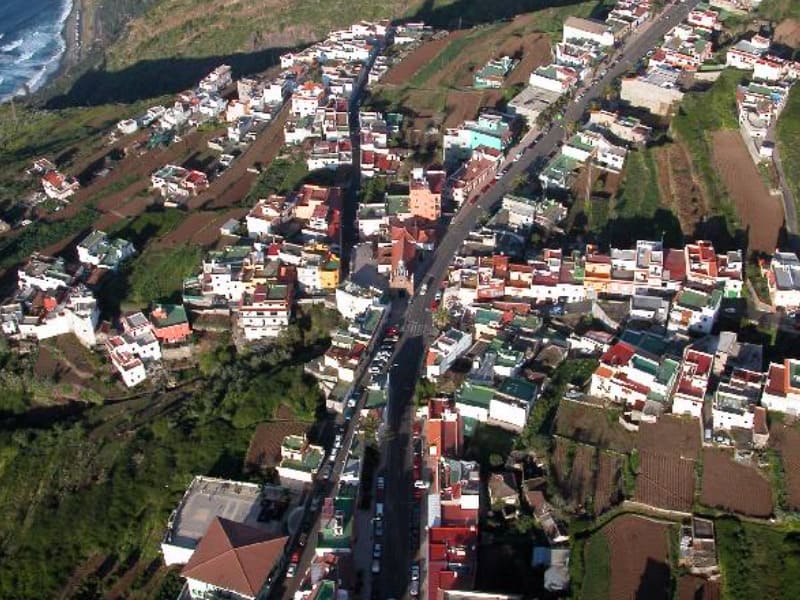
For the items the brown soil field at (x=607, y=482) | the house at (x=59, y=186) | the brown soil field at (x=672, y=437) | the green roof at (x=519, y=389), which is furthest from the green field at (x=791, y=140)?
the house at (x=59, y=186)

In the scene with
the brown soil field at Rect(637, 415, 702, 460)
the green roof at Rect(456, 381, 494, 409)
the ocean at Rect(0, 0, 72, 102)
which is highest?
the green roof at Rect(456, 381, 494, 409)

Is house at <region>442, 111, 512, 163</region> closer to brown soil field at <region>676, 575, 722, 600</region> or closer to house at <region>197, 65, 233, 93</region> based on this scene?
house at <region>197, 65, 233, 93</region>

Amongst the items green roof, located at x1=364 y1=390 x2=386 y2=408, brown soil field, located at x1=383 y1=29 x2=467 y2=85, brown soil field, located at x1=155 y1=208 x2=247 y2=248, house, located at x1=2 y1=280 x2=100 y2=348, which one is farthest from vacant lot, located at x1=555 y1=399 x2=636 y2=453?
brown soil field, located at x1=383 y1=29 x2=467 y2=85

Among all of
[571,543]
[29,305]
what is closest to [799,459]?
[571,543]

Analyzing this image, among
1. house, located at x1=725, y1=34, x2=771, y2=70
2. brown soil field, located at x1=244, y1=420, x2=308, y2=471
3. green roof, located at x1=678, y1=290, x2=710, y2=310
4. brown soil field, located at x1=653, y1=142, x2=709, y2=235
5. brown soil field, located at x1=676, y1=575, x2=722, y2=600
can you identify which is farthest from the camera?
house, located at x1=725, y1=34, x2=771, y2=70

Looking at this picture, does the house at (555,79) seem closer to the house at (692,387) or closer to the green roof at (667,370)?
the green roof at (667,370)

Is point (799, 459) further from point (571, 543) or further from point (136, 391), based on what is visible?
point (136, 391)

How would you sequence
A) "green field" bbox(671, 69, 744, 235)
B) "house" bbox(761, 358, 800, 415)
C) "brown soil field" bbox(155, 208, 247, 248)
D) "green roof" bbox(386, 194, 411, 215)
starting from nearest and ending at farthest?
"house" bbox(761, 358, 800, 415)
"green field" bbox(671, 69, 744, 235)
"green roof" bbox(386, 194, 411, 215)
"brown soil field" bbox(155, 208, 247, 248)
